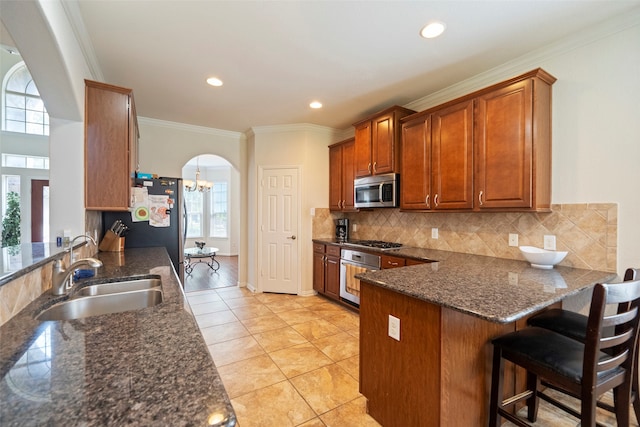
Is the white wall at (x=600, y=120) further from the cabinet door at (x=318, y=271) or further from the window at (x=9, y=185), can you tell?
the window at (x=9, y=185)

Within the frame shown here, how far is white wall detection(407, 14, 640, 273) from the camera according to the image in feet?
6.37

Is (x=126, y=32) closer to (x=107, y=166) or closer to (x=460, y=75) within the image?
(x=107, y=166)

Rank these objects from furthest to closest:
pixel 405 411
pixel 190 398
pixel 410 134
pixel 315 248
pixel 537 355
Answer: pixel 315 248
pixel 410 134
pixel 405 411
pixel 537 355
pixel 190 398

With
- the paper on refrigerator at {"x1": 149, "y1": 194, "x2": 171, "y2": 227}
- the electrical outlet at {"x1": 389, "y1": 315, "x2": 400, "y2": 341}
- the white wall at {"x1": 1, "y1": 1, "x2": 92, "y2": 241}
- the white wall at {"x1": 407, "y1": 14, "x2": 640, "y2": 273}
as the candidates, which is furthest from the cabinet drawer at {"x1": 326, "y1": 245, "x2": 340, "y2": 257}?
the white wall at {"x1": 1, "y1": 1, "x2": 92, "y2": 241}

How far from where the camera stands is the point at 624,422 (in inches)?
53.8

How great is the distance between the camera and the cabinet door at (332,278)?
3.89 metres

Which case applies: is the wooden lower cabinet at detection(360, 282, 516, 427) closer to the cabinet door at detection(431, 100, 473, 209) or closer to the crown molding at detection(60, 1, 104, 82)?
the cabinet door at detection(431, 100, 473, 209)

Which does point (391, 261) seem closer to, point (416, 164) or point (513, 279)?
point (416, 164)

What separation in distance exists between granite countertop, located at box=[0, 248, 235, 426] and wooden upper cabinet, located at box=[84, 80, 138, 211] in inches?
51.2

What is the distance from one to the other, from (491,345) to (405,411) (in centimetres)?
63

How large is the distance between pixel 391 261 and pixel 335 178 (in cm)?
183

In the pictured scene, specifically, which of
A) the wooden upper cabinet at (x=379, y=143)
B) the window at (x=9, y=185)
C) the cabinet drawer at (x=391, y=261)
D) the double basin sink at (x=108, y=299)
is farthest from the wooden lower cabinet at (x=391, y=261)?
the window at (x=9, y=185)

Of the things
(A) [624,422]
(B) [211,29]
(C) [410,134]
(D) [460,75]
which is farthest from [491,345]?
(B) [211,29]

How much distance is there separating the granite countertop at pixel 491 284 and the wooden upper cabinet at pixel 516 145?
1.74ft
